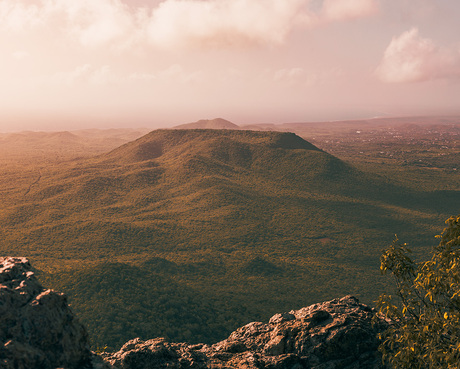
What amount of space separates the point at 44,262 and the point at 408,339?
95801 millimetres

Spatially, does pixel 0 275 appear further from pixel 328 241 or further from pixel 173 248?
pixel 328 241

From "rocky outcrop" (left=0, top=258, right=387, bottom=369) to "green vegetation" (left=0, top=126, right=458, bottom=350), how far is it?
107ft

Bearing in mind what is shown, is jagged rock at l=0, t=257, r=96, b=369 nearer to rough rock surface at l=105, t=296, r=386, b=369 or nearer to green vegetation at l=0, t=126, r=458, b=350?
rough rock surface at l=105, t=296, r=386, b=369

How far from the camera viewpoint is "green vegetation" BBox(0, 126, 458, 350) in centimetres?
6556

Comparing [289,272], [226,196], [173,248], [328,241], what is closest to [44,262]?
[173,248]

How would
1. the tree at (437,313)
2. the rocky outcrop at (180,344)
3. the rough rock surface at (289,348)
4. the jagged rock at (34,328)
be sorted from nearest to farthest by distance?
the jagged rock at (34,328) < the rocky outcrop at (180,344) < the tree at (437,313) < the rough rock surface at (289,348)

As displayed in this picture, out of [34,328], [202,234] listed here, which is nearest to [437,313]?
[34,328]

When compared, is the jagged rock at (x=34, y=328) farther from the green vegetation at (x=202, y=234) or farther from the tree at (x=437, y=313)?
the green vegetation at (x=202, y=234)

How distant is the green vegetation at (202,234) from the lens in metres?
65.6

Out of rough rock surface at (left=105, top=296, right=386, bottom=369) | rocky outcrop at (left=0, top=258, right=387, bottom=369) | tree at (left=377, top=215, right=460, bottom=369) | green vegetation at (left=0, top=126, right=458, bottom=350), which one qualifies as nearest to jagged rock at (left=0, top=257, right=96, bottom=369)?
rocky outcrop at (left=0, top=258, right=387, bottom=369)

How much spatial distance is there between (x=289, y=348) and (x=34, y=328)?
18942 millimetres

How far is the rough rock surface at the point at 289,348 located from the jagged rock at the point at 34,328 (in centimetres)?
697

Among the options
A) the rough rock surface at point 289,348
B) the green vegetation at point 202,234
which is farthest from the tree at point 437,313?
the green vegetation at point 202,234

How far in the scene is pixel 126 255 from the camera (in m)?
106
